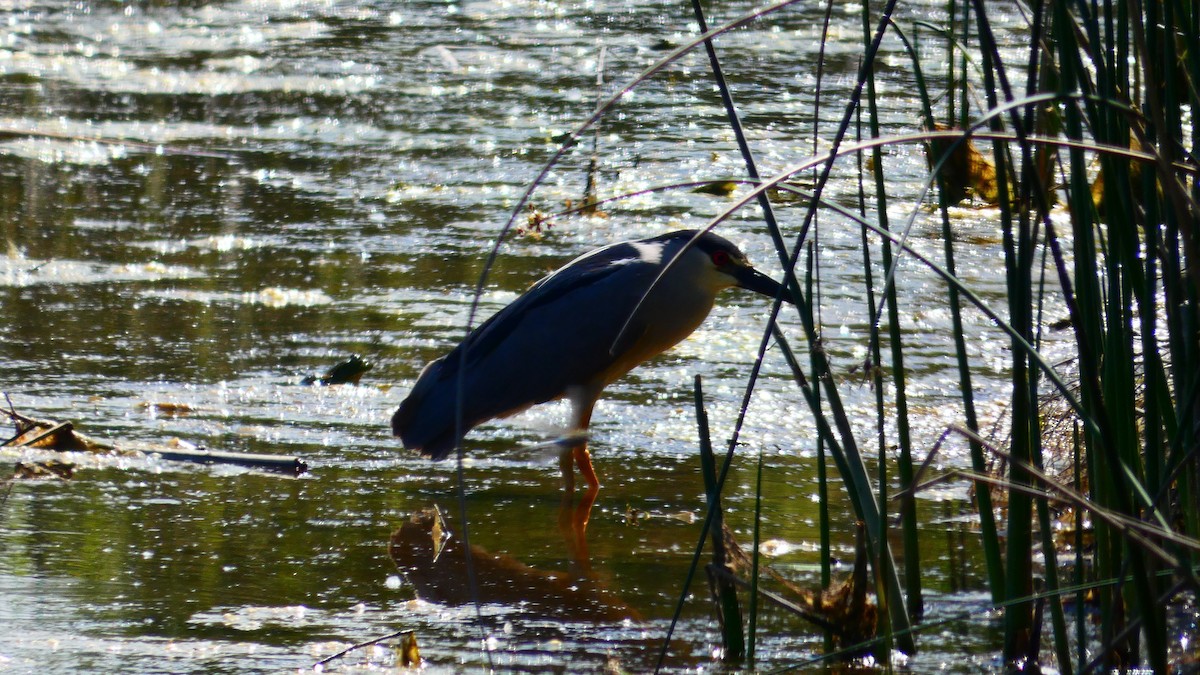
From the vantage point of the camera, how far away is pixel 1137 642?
273 centimetres

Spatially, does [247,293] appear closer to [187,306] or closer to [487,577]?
[187,306]

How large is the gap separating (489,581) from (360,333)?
6.77ft

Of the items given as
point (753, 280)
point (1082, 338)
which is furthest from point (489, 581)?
point (1082, 338)

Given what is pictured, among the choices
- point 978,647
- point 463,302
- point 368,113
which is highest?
point 368,113

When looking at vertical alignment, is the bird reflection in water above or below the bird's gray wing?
below

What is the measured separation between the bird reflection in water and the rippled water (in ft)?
0.10

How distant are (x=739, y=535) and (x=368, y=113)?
5.76 m

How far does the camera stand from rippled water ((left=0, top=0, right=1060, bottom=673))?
3.37m

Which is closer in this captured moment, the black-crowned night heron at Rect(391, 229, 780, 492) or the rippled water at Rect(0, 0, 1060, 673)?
the rippled water at Rect(0, 0, 1060, 673)

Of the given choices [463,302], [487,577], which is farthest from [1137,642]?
[463,302]

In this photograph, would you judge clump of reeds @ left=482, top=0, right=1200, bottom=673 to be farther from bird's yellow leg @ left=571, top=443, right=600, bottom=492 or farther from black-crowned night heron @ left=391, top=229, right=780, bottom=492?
black-crowned night heron @ left=391, top=229, right=780, bottom=492

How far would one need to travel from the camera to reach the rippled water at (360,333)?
337 cm

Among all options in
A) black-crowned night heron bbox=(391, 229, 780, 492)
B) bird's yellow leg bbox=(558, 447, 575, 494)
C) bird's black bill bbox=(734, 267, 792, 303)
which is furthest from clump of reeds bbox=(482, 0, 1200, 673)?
bird's black bill bbox=(734, 267, 792, 303)

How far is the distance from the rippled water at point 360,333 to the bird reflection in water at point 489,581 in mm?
32
